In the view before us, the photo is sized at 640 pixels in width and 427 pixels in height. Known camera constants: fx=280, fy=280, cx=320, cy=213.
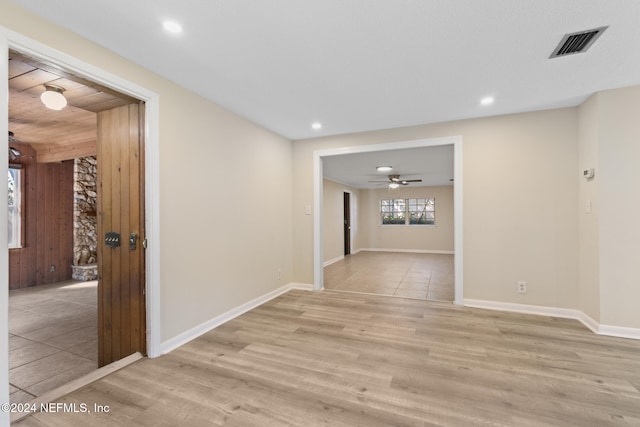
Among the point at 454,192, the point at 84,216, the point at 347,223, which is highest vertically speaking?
the point at 454,192

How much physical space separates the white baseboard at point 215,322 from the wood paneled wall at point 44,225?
4.91 meters

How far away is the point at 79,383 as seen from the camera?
1991mm

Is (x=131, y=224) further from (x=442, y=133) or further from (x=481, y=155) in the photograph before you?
(x=481, y=155)

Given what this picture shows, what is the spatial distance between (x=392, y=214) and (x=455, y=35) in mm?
8719

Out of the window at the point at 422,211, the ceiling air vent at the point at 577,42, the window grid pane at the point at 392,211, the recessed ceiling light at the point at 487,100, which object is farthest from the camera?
the window grid pane at the point at 392,211

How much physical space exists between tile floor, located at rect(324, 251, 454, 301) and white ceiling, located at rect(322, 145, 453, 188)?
2.24 meters

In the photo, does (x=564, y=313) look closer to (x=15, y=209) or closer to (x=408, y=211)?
(x=408, y=211)

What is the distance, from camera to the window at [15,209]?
5.21 metres

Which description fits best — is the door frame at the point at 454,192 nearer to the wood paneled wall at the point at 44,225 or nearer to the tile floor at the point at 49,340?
the tile floor at the point at 49,340

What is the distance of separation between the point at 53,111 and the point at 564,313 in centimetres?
647

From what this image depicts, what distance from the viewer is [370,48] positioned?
6.86 ft

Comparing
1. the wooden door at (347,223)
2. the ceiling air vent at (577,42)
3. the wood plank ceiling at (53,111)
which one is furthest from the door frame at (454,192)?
the wooden door at (347,223)

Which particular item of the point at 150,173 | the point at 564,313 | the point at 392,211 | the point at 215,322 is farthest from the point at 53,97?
the point at 392,211

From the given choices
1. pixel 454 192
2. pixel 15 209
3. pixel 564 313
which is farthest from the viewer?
pixel 15 209
